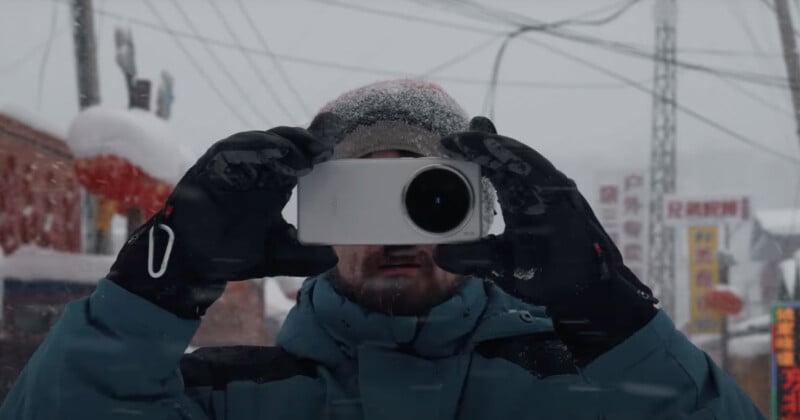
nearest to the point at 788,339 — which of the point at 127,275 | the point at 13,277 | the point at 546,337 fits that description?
the point at 13,277

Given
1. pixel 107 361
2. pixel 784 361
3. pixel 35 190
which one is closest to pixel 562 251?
pixel 107 361

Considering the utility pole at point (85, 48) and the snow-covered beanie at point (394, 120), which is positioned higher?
the utility pole at point (85, 48)

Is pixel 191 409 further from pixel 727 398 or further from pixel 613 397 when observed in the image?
pixel 727 398

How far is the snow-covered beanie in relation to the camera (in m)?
1.26

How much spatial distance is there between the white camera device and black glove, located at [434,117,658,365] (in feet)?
0.12

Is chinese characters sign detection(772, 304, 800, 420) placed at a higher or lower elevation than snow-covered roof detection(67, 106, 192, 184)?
lower

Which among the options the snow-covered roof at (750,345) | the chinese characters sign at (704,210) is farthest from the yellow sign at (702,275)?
the snow-covered roof at (750,345)

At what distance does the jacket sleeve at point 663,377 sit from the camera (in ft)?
3.43

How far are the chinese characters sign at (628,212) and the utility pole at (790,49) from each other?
27.4ft

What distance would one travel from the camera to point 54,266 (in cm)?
462

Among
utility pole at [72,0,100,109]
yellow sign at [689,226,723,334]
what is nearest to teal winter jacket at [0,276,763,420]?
utility pole at [72,0,100,109]

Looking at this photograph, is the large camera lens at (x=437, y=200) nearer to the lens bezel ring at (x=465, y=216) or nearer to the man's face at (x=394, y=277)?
the lens bezel ring at (x=465, y=216)

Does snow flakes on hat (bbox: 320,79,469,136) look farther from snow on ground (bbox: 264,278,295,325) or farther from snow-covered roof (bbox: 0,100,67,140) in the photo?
snow on ground (bbox: 264,278,295,325)

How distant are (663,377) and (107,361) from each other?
75 cm
